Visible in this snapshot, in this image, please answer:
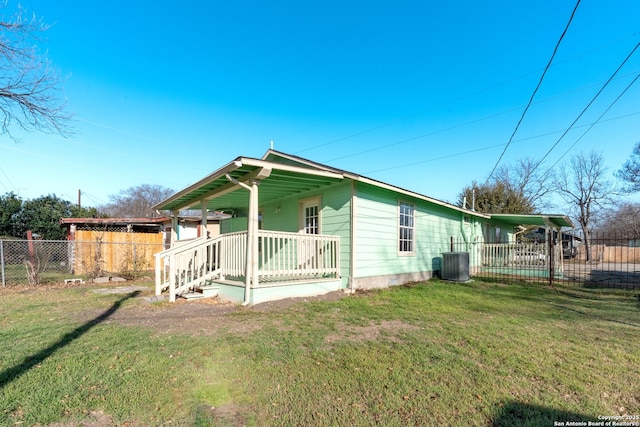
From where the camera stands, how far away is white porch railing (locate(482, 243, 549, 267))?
12521 mm

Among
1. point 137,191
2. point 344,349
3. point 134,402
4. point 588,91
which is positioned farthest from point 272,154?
point 137,191

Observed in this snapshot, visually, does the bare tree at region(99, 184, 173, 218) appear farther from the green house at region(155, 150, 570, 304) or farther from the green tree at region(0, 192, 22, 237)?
the green house at region(155, 150, 570, 304)

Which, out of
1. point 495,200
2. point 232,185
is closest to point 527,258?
point 232,185

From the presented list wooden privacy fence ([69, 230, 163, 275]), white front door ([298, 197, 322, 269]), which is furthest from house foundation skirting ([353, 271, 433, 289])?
wooden privacy fence ([69, 230, 163, 275])

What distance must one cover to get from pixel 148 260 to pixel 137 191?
3463 cm

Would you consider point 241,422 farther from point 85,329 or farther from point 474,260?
point 474,260

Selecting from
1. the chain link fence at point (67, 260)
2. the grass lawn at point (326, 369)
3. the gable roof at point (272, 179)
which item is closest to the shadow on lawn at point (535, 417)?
the grass lawn at point (326, 369)

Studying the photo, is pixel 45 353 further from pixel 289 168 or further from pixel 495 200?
pixel 495 200

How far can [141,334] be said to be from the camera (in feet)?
14.8

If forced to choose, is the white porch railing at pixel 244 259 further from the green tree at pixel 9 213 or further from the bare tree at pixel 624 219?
the bare tree at pixel 624 219

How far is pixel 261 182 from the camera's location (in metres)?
7.61

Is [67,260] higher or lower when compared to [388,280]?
higher

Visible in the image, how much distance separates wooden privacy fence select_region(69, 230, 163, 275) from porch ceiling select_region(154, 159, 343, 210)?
396 cm

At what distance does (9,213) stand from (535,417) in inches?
1030
